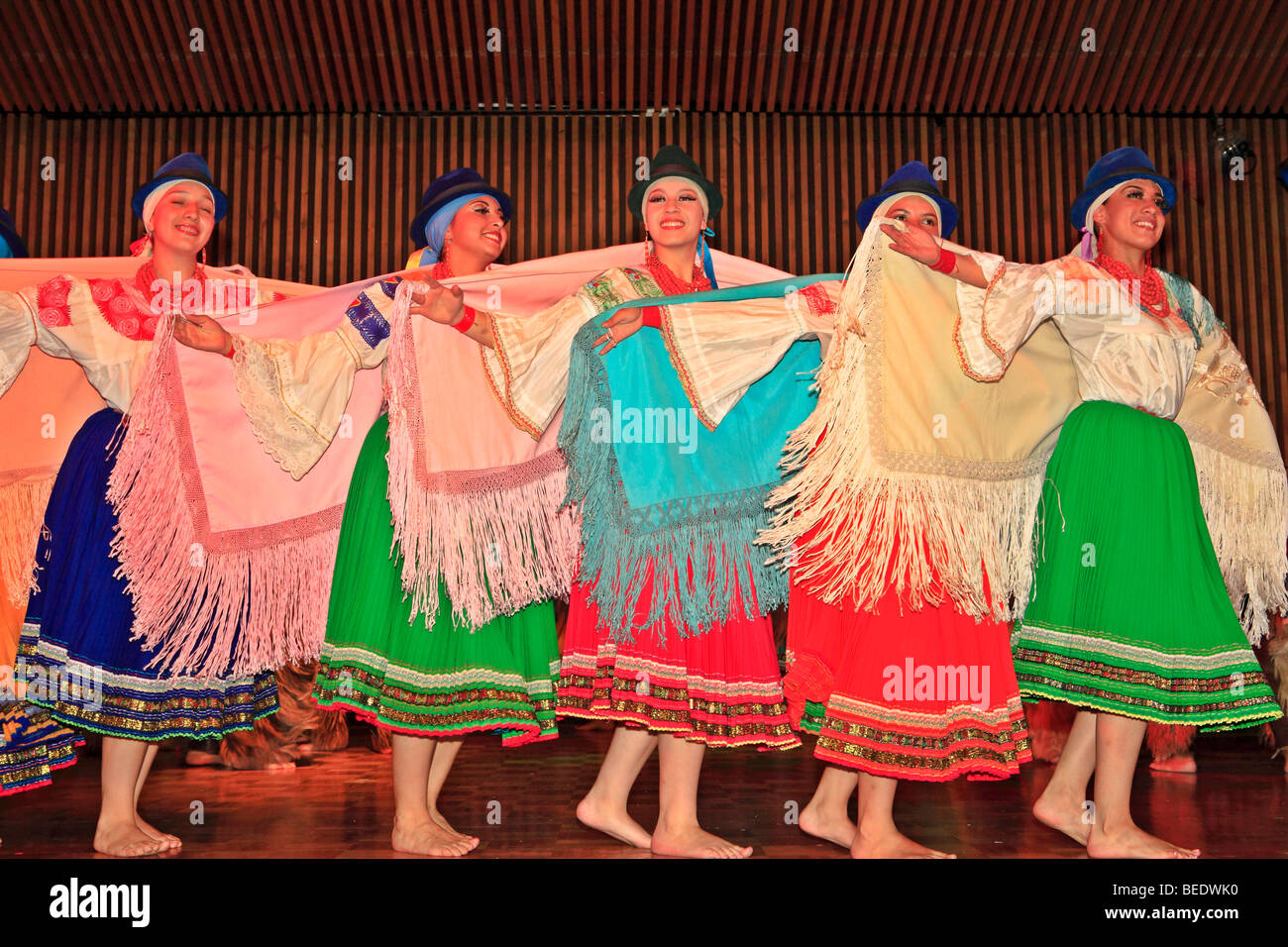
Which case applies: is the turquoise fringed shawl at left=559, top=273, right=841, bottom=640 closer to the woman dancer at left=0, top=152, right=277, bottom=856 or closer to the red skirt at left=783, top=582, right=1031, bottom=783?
the red skirt at left=783, top=582, right=1031, bottom=783

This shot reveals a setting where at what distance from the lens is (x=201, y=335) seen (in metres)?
2.99

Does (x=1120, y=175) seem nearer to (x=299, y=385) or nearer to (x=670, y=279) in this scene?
(x=670, y=279)

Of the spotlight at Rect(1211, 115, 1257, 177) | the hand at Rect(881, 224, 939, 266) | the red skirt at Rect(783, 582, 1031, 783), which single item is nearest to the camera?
the red skirt at Rect(783, 582, 1031, 783)

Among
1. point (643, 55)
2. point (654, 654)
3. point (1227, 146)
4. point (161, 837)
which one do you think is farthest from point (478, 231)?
point (1227, 146)

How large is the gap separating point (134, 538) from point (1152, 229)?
2.74 metres

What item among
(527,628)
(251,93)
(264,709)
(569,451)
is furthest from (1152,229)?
(251,93)

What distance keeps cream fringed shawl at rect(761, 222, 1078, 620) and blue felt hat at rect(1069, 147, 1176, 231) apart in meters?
0.58

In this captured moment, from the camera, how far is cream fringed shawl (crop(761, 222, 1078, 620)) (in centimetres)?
261

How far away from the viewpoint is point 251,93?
5699 mm

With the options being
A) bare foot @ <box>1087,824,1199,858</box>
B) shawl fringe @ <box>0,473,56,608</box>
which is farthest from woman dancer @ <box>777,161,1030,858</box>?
shawl fringe @ <box>0,473,56,608</box>

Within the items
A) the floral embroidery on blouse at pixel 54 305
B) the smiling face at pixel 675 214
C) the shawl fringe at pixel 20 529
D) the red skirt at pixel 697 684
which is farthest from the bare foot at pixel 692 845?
the floral embroidery on blouse at pixel 54 305

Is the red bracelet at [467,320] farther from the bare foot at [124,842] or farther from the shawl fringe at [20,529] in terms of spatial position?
the bare foot at [124,842]

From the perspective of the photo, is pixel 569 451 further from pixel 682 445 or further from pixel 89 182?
pixel 89 182

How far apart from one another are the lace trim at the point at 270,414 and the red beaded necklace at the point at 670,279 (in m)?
1.00
